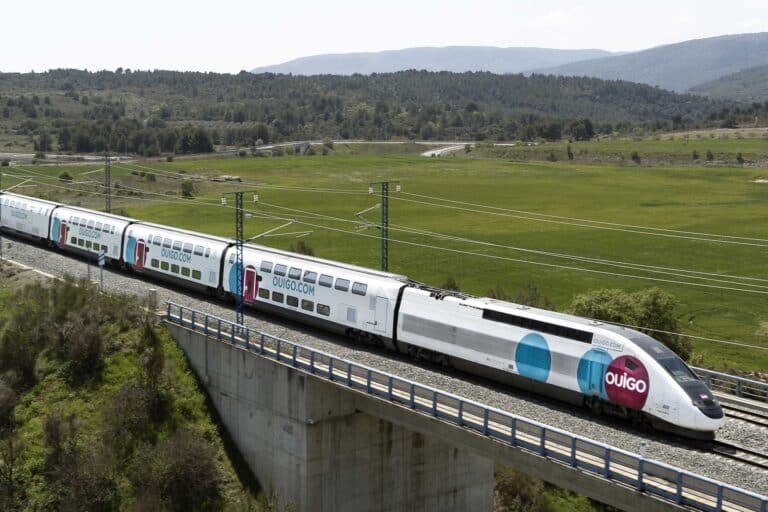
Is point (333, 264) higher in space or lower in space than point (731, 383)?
higher

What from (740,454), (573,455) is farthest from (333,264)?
(740,454)

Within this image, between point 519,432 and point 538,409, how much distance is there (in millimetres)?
2593

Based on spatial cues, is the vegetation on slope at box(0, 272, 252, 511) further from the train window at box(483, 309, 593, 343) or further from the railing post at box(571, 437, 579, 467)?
the railing post at box(571, 437, 579, 467)

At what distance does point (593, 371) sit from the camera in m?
30.2

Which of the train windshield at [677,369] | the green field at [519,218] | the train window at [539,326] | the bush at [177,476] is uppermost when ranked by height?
the train window at [539,326]

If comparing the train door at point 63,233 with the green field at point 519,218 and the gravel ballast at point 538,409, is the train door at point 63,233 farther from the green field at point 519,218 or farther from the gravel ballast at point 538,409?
the green field at point 519,218

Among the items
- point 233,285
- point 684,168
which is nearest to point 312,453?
point 233,285

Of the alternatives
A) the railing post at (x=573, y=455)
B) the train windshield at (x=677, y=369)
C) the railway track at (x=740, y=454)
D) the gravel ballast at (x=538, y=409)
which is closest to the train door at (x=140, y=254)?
the gravel ballast at (x=538, y=409)

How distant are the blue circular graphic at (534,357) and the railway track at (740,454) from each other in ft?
20.3

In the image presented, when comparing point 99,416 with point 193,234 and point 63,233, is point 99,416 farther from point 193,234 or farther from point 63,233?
point 63,233

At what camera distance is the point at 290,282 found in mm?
43688

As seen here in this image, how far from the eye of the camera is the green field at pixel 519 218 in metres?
69.0

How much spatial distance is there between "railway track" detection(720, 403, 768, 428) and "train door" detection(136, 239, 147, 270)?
113 feet

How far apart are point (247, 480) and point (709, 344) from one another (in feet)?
99.3
